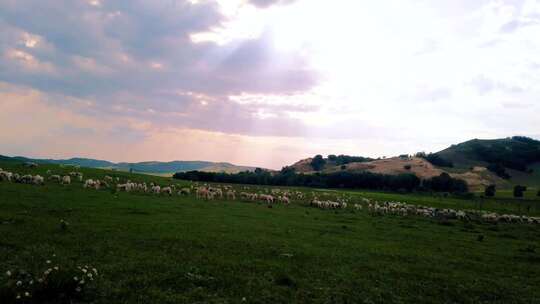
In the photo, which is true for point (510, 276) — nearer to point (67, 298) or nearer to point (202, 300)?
point (202, 300)

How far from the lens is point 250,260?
17.5 m

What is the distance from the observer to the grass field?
13109mm

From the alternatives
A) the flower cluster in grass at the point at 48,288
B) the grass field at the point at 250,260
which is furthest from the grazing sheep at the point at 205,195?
the flower cluster in grass at the point at 48,288

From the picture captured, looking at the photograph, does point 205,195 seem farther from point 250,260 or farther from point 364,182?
point 364,182

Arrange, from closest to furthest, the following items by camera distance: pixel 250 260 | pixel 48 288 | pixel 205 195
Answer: pixel 48 288 < pixel 250 260 < pixel 205 195

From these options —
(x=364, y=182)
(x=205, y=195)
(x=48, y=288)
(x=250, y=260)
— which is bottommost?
(x=250, y=260)

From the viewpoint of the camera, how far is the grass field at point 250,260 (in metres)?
13.1

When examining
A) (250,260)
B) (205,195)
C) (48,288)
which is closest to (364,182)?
(205,195)

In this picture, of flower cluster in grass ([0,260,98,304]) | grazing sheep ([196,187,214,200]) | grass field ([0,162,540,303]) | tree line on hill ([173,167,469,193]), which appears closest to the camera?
flower cluster in grass ([0,260,98,304])

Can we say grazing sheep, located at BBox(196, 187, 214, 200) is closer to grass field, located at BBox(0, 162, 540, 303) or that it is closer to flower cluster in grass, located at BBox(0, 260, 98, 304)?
grass field, located at BBox(0, 162, 540, 303)

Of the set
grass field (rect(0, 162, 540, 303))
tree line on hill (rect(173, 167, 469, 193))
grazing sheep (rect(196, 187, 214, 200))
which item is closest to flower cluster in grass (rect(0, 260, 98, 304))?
grass field (rect(0, 162, 540, 303))

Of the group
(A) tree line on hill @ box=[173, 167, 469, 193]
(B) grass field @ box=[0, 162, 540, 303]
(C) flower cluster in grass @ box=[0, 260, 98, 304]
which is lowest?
(B) grass field @ box=[0, 162, 540, 303]

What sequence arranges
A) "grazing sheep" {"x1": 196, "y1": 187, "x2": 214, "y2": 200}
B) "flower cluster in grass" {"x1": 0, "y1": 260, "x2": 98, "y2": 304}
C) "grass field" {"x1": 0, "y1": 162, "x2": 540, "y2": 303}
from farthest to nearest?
"grazing sheep" {"x1": 196, "y1": 187, "x2": 214, "y2": 200}, "grass field" {"x1": 0, "y1": 162, "x2": 540, "y2": 303}, "flower cluster in grass" {"x1": 0, "y1": 260, "x2": 98, "y2": 304}

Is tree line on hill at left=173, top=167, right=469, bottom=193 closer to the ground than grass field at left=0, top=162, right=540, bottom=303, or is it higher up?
higher up
